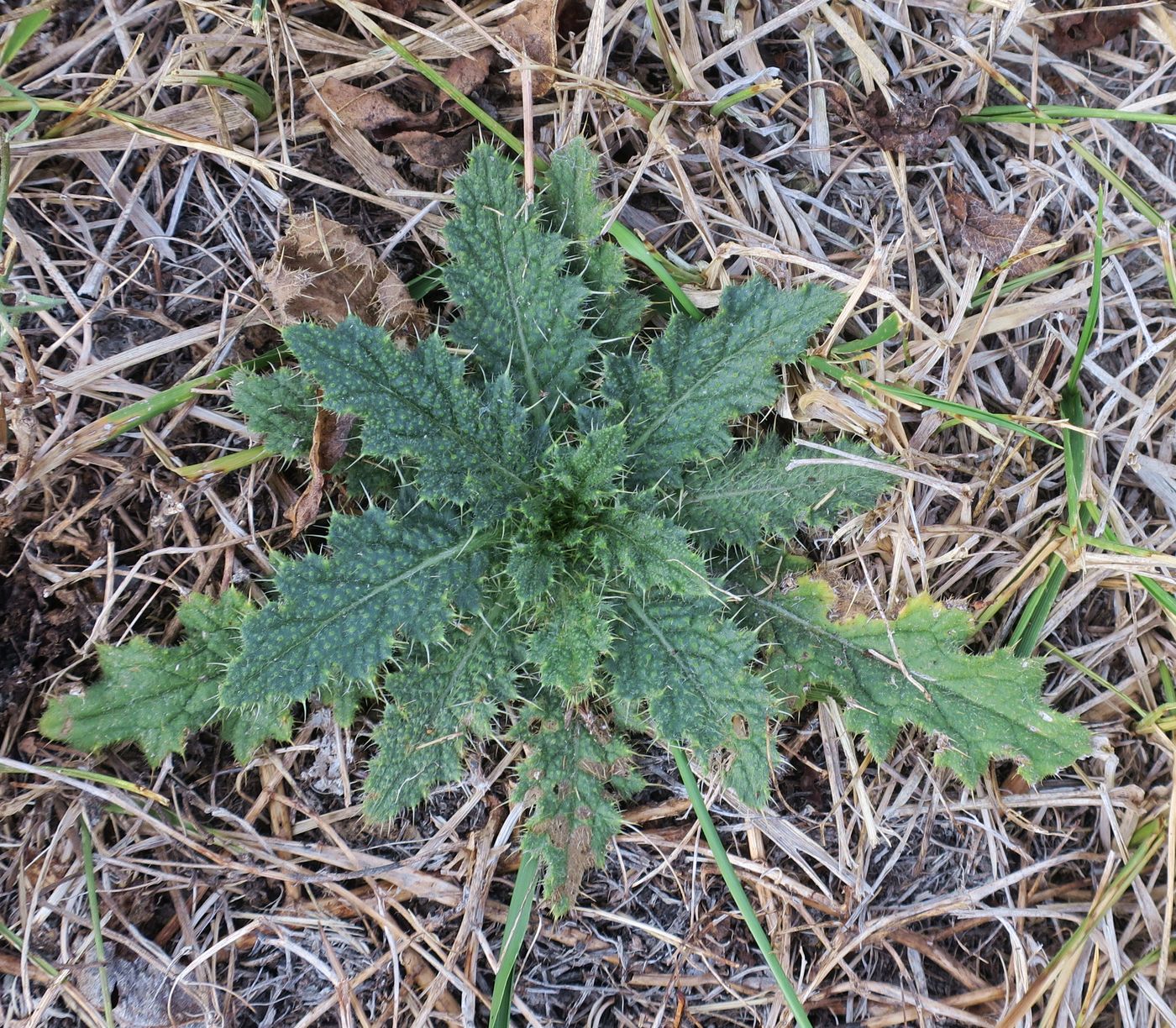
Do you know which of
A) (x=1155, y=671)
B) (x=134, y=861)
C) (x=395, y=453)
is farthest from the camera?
(x=1155, y=671)

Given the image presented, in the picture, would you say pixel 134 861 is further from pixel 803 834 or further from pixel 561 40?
pixel 561 40

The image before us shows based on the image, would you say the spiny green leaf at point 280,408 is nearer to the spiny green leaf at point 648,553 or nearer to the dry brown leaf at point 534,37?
the spiny green leaf at point 648,553

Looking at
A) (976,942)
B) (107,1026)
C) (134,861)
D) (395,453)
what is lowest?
(976,942)

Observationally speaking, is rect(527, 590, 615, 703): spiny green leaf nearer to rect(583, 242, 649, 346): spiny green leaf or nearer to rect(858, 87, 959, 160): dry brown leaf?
rect(583, 242, 649, 346): spiny green leaf

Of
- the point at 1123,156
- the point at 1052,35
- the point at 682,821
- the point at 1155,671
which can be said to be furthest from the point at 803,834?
the point at 1052,35

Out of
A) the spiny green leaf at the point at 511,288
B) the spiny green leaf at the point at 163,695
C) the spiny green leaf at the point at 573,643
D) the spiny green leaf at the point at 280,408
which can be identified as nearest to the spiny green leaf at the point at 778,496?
the spiny green leaf at the point at 573,643

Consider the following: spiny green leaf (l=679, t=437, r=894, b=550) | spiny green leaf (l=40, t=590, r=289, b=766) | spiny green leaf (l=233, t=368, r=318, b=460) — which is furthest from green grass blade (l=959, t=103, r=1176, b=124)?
spiny green leaf (l=40, t=590, r=289, b=766)
